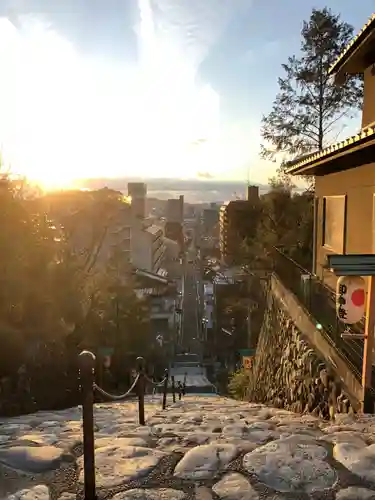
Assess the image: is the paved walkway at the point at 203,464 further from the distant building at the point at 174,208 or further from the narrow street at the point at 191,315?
the distant building at the point at 174,208

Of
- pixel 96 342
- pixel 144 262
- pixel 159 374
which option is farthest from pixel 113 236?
pixel 96 342

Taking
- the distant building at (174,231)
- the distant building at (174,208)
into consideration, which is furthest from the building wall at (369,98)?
the distant building at (174,208)

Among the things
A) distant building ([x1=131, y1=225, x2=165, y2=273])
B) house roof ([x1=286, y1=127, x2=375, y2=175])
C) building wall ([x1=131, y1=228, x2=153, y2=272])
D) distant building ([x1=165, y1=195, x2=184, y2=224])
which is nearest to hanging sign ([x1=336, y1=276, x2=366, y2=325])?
house roof ([x1=286, y1=127, x2=375, y2=175])

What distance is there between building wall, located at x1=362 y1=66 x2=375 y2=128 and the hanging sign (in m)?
Answer: 7.30

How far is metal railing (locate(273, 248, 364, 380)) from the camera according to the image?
259 inches

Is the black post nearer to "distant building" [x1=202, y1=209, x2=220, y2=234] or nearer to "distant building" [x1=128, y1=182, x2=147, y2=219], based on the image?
"distant building" [x1=128, y1=182, x2=147, y2=219]

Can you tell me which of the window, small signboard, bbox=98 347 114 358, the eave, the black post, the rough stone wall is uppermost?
the eave

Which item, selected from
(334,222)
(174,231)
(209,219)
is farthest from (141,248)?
(209,219)

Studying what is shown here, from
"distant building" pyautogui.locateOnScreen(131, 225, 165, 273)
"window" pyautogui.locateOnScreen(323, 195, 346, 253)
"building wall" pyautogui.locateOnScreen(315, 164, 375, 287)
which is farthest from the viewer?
"distant building" pyautogui.locateOnScreen(131, 225, 165, 273)

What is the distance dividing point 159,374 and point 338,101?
17.1 meters

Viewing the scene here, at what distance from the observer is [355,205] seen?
986 cm

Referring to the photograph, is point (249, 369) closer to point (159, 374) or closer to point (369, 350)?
point (159, 374)

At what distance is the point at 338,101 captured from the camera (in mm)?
21641

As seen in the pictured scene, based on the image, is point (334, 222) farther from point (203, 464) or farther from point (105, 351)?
point (105, 351)
